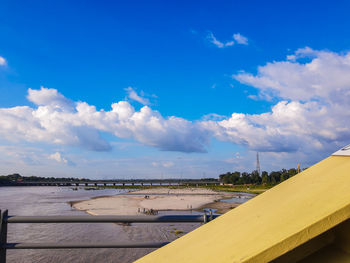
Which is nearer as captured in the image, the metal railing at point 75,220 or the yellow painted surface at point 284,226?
the yellow painted surface at point 284,226

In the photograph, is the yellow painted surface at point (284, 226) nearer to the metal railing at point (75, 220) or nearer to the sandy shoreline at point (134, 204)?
the metal railing at point (75, 220)

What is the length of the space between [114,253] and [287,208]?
669 inches

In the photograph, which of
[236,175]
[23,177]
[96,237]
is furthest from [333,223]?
[23,177]

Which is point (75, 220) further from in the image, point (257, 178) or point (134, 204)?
point (257, 178)

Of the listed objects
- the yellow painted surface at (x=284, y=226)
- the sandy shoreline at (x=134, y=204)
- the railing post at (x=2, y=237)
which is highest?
the yellow painted surface at (x=284, y=226)

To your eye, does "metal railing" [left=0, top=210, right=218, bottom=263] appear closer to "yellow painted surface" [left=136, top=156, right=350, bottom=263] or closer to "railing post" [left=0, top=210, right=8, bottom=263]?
"railing post" [left=0, top=210, right=8, bottom=263]

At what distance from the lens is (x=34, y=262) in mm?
15117

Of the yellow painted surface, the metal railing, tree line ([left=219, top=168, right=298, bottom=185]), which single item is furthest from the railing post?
tree line ([left=219, top=168, right=298, bottom=185])

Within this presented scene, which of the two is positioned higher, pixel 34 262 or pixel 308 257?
pixel 308 257

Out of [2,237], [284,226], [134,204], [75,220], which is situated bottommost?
[134,204]

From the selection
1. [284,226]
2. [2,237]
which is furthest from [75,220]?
[284,226]

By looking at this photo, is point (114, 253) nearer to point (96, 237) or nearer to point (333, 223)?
point (96, 237)

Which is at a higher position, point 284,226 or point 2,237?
point 284,226

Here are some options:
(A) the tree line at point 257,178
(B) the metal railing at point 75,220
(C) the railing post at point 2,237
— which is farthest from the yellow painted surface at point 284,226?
(A) the tree line at point 257,178
